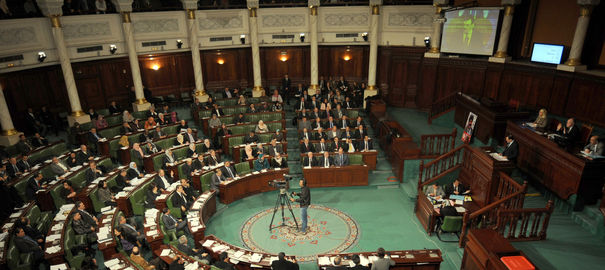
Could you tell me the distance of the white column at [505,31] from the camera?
43.0 feet

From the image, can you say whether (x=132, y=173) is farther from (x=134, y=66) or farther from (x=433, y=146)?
(x=433, y=146)

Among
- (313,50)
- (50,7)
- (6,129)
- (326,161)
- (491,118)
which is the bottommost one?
(326,161)

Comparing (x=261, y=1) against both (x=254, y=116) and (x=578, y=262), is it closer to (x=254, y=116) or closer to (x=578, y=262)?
(x=254, y=116)

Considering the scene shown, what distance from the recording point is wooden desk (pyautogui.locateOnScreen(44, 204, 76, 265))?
769cm

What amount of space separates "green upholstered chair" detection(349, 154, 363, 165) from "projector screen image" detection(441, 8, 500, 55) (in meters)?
6.45

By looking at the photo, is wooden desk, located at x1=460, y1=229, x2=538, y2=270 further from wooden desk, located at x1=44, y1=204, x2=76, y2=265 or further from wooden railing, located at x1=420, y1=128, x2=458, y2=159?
wooden desk, located at x1=44, y1=204, x2=76, y2=265

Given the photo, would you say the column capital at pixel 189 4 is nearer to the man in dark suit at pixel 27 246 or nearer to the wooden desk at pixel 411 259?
the man in dark suit at pixel 27 246

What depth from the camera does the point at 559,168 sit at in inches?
324

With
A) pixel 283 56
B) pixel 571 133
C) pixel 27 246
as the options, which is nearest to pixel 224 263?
pixel 27 246

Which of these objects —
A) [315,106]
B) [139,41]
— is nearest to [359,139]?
[315,106]

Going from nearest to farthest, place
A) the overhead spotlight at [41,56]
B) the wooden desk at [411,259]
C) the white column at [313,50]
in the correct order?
the wooden desk at [411,259]
the overhead spotlight at [41,56]
the white column at [313,50]

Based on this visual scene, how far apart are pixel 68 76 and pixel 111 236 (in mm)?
8907

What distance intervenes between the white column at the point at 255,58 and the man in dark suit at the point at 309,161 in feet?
22.5

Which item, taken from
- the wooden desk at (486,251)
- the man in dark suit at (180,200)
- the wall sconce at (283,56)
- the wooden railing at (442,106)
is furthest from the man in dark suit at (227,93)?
the wooden desk at (486,251)
